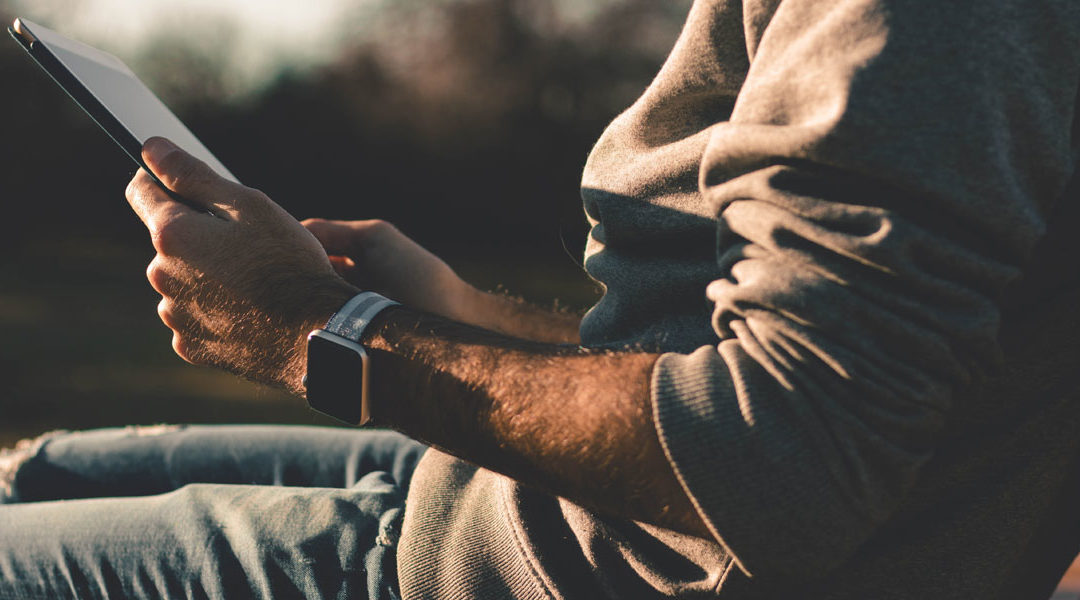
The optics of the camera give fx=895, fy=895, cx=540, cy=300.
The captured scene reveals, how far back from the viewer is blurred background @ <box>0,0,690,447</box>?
31.1 feet

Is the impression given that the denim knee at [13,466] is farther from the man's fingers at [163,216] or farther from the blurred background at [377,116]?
the blurred background at [377,116]

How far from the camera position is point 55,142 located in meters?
9.81

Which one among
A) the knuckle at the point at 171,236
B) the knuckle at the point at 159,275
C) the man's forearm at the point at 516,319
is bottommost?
the man's forearm at the point at 516,319

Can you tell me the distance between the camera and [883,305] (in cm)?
70

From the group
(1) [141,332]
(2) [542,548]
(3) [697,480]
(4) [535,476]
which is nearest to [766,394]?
(3) [697,480]

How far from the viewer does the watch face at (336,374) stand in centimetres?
89

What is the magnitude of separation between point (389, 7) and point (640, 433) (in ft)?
38.8

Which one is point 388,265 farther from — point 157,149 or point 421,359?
point 421,359

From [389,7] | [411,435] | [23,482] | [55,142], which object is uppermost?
[55,142]

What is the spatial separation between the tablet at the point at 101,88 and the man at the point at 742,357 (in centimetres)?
7

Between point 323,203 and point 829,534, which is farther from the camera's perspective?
point 323,203

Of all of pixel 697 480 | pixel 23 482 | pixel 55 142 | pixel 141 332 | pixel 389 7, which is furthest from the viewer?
pixel 389 7

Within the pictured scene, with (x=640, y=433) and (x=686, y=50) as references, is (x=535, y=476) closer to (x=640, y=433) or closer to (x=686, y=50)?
(x=640, y=433)

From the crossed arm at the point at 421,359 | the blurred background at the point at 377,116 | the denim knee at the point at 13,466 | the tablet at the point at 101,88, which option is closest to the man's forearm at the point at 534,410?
the crossed arm at the point at 421,359
